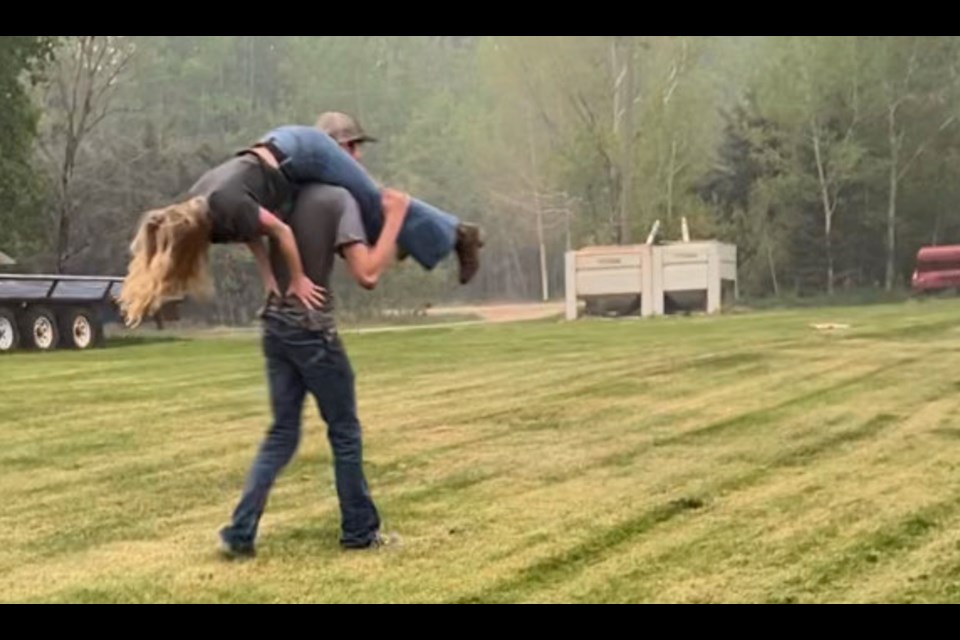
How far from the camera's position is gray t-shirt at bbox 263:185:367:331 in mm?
4238

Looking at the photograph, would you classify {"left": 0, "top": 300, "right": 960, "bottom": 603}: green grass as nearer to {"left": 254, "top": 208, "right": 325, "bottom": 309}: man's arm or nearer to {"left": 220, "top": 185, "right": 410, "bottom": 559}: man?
{"left": 220, "top": 185, "right": 410, "bottom": 559}: man

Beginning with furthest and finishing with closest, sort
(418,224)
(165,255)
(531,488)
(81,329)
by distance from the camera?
1. (81,329)
2. (531,488)
3. (418,224)
4. (165,255)

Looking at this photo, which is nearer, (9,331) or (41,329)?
(9,331)

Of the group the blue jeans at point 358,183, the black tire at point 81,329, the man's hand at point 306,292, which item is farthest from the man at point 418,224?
the black tire at point 81,329

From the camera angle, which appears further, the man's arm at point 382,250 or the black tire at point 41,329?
the black tire at point 41,329

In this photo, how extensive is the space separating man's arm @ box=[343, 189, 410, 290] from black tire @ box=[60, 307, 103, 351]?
701 inches

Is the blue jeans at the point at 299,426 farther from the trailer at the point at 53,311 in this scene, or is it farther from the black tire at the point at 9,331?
the black tire at the point at 9,331

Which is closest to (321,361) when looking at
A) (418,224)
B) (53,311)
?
(418,224)

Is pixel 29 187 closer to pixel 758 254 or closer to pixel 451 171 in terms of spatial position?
pixel 758 254

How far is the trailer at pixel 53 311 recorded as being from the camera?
19922mm

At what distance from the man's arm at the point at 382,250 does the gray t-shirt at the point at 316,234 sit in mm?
47

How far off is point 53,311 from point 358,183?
1769 centimetres

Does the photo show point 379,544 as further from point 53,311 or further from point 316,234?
point 53,311

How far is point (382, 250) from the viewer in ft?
13.9
